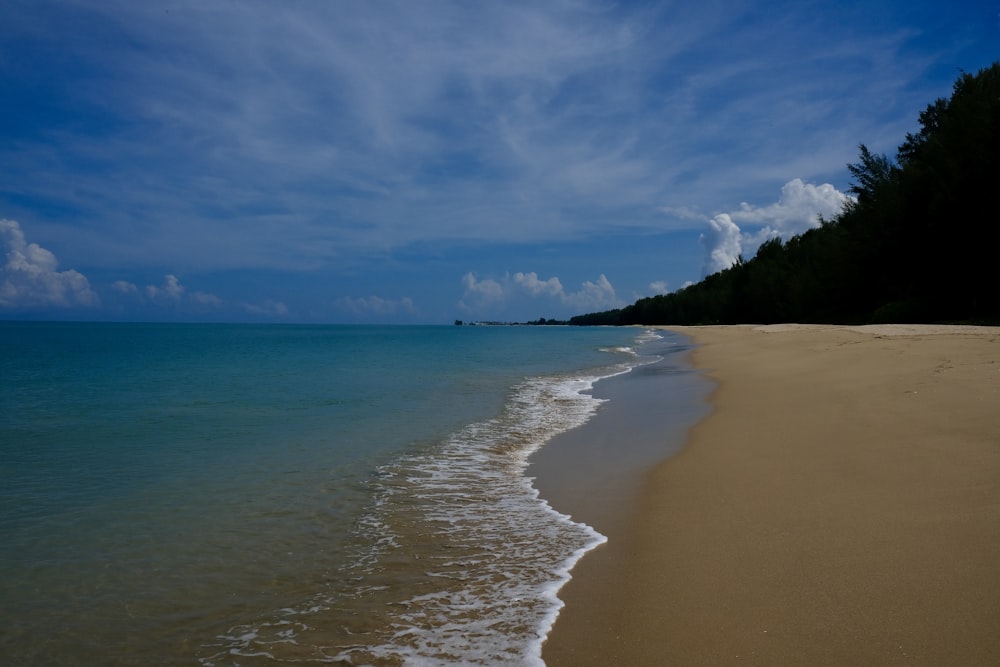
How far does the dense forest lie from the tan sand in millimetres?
26012

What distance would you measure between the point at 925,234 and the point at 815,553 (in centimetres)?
3734

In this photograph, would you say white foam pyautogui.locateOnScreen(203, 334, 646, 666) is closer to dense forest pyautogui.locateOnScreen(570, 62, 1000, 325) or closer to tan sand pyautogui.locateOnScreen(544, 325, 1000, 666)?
tan sand pyautogui.locateOnScreen(544, 325, 1000, 666)

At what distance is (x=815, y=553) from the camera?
354cm

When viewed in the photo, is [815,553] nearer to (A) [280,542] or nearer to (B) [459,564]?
(B) [459,564]

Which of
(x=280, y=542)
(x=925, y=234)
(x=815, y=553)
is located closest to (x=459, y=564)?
(x=280, y=542)

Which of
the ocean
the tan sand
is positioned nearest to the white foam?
the ocean

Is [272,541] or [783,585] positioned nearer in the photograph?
[783,585]

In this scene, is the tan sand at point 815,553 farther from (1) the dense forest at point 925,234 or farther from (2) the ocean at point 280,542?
(1) the dense forest at point 925,234

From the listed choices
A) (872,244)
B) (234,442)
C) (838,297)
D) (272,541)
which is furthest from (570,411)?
(838,297)

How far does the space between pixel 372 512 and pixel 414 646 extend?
2.49m

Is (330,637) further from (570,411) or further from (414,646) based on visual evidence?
(570,411)

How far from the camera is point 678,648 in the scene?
273 cm

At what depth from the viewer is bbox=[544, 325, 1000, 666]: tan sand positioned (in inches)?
104

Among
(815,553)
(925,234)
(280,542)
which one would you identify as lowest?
(280,542)
